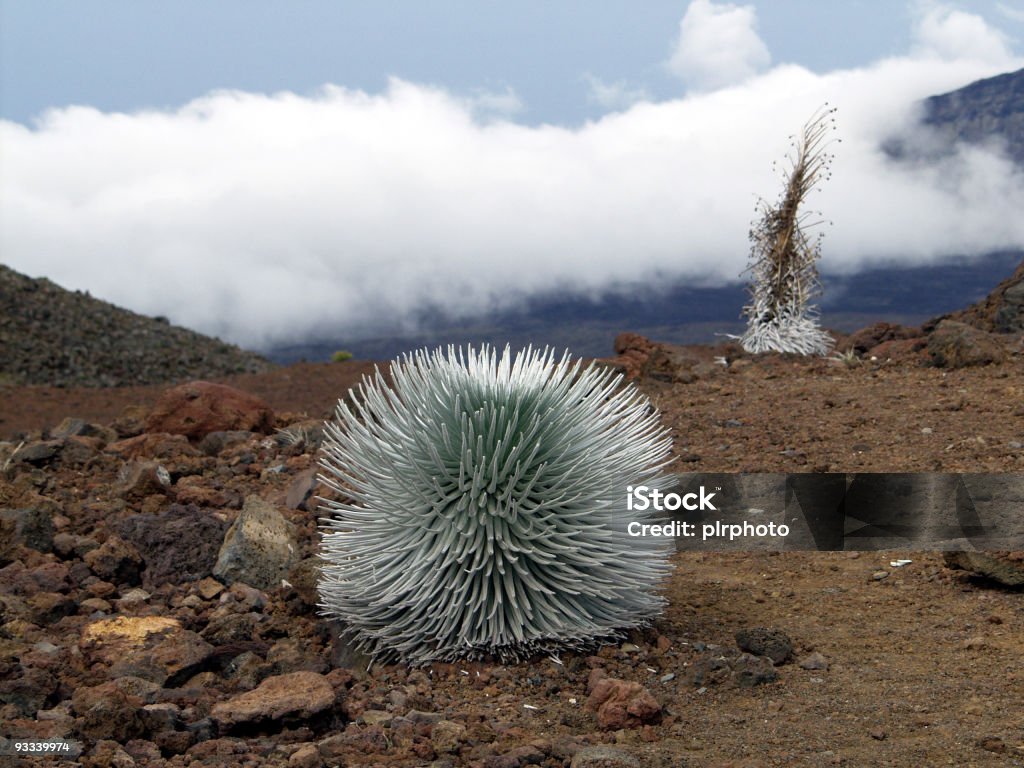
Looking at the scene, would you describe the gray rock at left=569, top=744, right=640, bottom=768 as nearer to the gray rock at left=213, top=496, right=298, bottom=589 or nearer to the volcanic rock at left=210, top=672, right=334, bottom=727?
the volcanic rock at left=210, top=672, right=334, bottom=727

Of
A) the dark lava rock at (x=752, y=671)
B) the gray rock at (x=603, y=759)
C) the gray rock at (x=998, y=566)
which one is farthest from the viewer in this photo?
the gray rock at (x=998, y=566)

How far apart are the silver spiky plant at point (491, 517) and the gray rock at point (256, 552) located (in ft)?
2.58

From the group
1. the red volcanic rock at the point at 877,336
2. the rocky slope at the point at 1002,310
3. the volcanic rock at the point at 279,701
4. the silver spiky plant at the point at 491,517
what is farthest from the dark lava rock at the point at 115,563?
the rocky slope at the point at 1002,310

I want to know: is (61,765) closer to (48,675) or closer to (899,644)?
(48,675)

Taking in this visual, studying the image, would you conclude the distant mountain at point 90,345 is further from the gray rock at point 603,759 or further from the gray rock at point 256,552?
the gray rock at point 603,759

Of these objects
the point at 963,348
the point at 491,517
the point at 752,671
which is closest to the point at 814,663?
the point at 752,671

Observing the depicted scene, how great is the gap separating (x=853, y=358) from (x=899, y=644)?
23.8ft

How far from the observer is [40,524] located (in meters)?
5.48

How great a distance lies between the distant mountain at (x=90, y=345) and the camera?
2403 centimetres

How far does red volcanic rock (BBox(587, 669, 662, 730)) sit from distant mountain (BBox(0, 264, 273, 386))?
21.8 m

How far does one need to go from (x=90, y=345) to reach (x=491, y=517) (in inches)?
943

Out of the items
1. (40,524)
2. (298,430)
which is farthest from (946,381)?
(40,524)

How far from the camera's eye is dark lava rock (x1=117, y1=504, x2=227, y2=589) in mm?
5184

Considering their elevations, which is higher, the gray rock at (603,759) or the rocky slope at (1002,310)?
the rocky slope at (1002,310)
